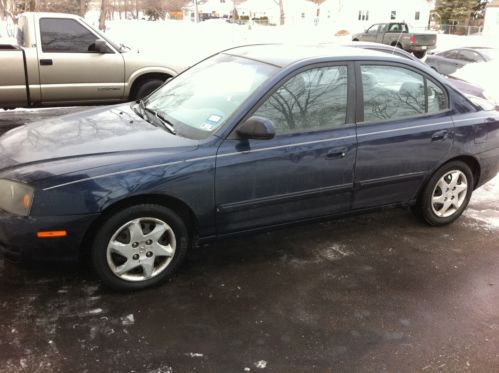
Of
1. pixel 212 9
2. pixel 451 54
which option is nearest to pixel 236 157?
pixel 451 54

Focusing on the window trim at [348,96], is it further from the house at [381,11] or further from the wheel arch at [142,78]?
the house at [381,11]

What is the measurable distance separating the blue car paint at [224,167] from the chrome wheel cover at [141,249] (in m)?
0.20

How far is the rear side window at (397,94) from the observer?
13.0 feet

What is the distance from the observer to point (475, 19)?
48.9m

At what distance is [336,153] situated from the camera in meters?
3.73

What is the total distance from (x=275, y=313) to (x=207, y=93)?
70.3 inches

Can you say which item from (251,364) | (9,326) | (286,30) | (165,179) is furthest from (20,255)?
(286,30)

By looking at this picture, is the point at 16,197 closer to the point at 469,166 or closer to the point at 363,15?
the point at 469,166

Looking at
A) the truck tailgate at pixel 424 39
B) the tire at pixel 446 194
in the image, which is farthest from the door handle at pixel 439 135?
the truck tailgate at pixel 424 39

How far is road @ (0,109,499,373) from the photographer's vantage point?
9.09 ft

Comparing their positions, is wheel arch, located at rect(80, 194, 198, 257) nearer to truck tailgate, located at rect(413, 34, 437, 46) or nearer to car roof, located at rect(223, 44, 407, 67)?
car roof, located at rect(223, 44, 407, 67)

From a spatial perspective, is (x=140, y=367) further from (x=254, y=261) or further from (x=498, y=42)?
(x=498, y=42)

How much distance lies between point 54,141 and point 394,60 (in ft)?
9.07

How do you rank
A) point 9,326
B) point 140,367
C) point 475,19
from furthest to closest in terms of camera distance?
point 475,19 → point 9,326 → point 140,367
